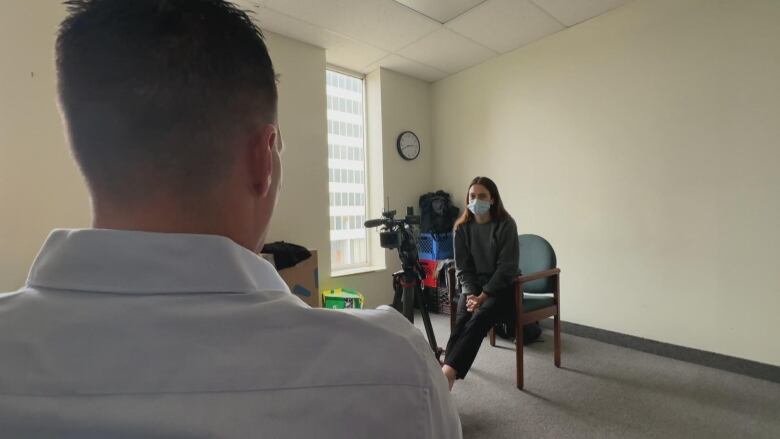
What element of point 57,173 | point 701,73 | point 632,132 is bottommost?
point 57,173

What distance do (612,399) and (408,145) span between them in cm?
290

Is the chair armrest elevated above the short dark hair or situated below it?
below

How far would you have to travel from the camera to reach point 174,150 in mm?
425

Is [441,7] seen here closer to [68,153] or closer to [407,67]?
[407,67]

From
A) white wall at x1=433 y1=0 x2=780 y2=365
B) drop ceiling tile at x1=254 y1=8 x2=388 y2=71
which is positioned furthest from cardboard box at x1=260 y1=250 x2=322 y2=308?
white wall at x1=433 y1=0 x2=780 y2=365

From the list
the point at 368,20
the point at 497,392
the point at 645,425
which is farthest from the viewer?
the point at 368,20

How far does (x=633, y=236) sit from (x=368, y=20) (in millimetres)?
2669

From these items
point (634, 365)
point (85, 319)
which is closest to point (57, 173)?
point (85, 319)

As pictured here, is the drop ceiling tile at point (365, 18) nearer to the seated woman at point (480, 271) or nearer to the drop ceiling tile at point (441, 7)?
the drop ceiling tile at point (441, 7)

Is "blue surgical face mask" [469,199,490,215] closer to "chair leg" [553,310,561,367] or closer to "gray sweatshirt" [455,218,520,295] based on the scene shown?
"gray sweatshirt" [455,218,520,295]

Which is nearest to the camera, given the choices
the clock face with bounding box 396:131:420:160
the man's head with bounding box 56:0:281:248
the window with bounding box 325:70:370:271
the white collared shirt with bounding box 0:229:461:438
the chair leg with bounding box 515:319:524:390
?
the white collared shirt with bounding box 0:229:461:438

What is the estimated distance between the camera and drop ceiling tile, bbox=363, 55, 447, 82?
139 inches

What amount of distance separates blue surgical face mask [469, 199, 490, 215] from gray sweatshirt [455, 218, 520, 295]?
0.09 metres

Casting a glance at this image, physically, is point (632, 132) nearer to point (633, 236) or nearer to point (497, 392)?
point (633, 236)
